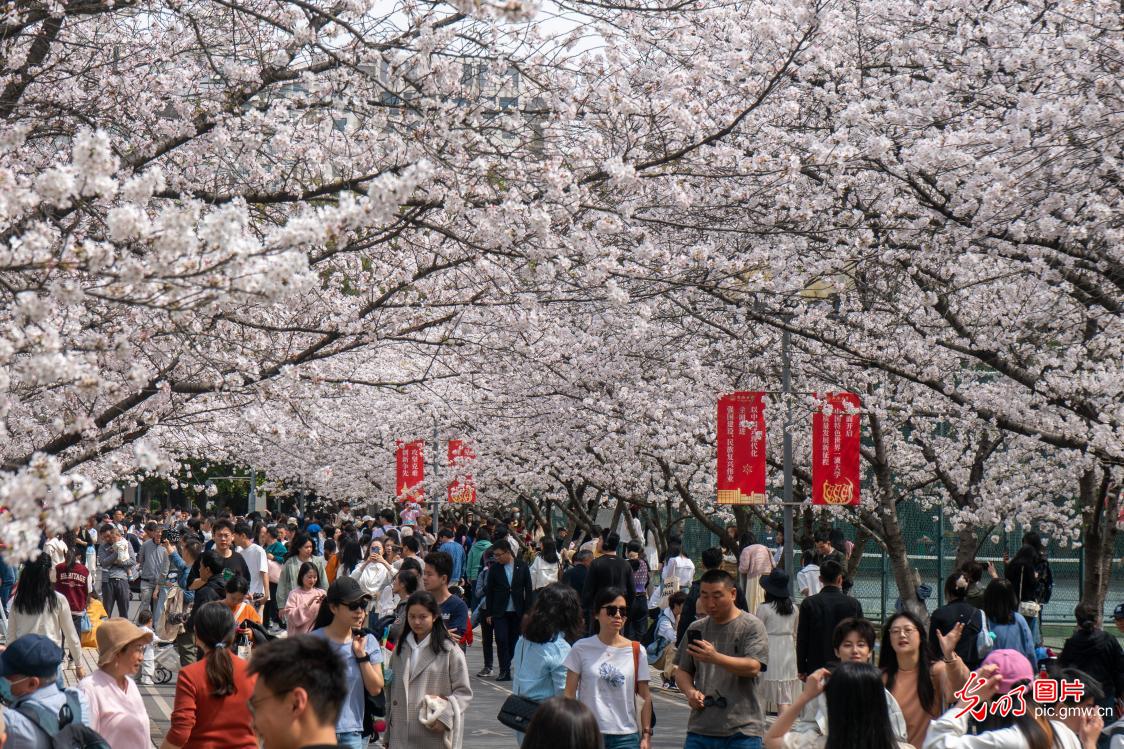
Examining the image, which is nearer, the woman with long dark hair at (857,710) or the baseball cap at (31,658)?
the woman with long dark hair at (857,710)

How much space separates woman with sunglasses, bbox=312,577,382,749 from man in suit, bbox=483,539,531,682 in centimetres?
934

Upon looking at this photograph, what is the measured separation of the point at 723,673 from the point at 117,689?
11.2ft

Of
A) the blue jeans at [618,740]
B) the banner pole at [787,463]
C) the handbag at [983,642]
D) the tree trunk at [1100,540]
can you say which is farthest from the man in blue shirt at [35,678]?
the tree trunk at [1100,540]

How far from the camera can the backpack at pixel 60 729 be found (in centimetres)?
577

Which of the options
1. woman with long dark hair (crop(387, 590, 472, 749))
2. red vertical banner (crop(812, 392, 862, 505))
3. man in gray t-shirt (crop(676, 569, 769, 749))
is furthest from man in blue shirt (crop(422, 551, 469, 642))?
red vertical banner (crop(812, 392, 862, 505))

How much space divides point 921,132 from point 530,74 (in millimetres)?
4530

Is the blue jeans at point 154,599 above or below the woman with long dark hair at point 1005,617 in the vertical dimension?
below

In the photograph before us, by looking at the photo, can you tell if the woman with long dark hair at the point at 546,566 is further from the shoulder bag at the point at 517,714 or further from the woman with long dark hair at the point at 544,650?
the shoulder bag at the point at 517,714

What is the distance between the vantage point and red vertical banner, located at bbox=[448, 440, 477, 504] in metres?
28.0

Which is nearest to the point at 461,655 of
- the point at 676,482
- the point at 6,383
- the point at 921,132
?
the point at 6,383

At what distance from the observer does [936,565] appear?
25.8m

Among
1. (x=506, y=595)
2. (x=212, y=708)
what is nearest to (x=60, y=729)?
(x=212, y=708)

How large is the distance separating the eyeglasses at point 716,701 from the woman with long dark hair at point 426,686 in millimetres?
1394

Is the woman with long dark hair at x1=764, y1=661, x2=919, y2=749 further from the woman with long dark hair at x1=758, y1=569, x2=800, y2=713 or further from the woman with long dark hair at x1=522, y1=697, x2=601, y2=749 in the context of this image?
the woman with long dark hair at x1=758, y1=569, x2=800, y2=713
